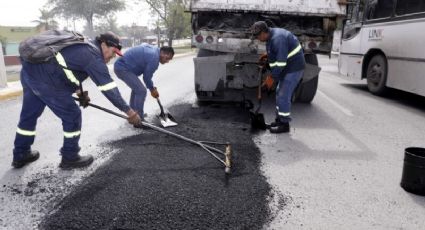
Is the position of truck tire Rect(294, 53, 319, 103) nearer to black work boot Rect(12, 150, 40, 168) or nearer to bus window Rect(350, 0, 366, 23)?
bus window Rect(350, 0, 366, 23)

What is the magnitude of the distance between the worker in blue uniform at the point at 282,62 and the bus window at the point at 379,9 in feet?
13.0

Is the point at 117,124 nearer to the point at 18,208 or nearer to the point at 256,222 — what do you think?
the point at 18,208

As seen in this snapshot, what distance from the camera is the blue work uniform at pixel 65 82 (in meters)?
3.38

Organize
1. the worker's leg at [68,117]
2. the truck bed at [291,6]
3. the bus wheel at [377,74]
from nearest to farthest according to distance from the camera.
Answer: the worker's leg at [68,117], the truck bed at [291,6], the bus wheel at [377,74]

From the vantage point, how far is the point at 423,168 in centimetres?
318

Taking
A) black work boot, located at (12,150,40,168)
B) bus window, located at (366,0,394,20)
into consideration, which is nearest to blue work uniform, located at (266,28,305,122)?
black work boot, located at (12,150,40,168)

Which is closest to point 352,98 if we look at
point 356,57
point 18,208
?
point 356,57

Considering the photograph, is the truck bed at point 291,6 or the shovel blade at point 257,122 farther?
the truck bed at point 291,6

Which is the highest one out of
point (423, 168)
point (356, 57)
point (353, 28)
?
point (353, 28)

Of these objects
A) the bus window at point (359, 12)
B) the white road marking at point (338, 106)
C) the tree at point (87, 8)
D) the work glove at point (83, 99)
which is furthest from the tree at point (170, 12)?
the work glove at point (83, 99)

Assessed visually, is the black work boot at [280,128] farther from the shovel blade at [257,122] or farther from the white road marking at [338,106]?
the white road marking at [338,106]

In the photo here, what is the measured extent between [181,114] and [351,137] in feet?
9.42

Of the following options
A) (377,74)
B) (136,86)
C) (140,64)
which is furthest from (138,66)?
(377,74)

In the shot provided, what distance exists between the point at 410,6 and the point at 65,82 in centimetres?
683
